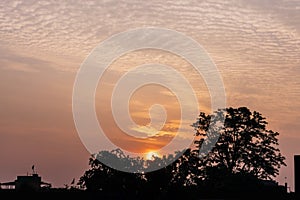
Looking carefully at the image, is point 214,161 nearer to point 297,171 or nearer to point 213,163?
point 213,163

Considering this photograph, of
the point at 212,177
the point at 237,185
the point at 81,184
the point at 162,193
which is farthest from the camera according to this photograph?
the point at 81,184

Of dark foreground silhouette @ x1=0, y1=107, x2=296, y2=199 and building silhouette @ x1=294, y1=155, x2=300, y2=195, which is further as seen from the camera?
dark foreground silhouette @ x1=0, y1=107, x2=296, y2=199

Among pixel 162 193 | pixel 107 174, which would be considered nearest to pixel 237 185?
pixel 162 193

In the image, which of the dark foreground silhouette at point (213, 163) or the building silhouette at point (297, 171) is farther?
the dark foreground silhouette at point (213, 163)

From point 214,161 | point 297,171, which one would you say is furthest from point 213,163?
point 297,171

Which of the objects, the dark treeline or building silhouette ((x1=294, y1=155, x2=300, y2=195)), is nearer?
building silhouette ((x1=294, y1=155, x2=300, y2=195))

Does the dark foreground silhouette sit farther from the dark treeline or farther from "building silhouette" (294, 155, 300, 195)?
"building silhouette" (294, 155, 300, 195)

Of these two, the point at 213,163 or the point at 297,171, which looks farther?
the point at 213,163

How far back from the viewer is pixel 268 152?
99.1 metres

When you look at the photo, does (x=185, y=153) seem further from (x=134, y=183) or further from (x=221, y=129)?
(x=134, y=183)

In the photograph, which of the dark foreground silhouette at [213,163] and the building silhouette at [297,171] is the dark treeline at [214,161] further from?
the building silhouette at [297,171]

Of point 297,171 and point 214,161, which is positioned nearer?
point 297,171

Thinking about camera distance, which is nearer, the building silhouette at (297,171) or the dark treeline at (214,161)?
the building silhouette at (297,171)

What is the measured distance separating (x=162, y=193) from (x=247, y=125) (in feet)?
77.9
